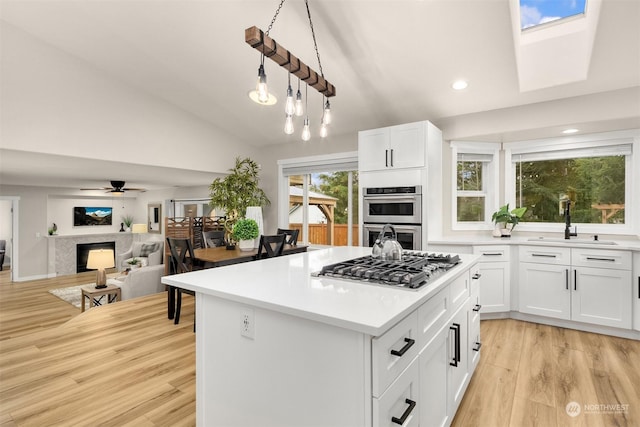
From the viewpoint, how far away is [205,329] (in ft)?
5.12

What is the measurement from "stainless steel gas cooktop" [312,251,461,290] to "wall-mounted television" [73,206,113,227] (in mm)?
9582

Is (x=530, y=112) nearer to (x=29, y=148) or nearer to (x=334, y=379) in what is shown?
(x=334, y=379)

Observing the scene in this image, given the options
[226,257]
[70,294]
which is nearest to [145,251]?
[70,294]

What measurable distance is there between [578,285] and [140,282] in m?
5.62

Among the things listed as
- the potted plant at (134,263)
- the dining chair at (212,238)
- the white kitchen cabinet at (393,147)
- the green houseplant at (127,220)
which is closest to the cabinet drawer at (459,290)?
the white kitchen cabinet at (393,147)

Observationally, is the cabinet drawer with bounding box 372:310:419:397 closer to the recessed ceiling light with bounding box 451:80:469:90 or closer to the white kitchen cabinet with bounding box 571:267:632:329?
the recessed ceiling light with bounding box 451:80:469:90

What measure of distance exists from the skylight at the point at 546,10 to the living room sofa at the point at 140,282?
5.56 metres

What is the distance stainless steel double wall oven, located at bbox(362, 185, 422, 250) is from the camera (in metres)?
3.78

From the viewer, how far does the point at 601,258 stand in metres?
3.24

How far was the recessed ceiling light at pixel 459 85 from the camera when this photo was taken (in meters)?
3.33

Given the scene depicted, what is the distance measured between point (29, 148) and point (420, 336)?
414cm

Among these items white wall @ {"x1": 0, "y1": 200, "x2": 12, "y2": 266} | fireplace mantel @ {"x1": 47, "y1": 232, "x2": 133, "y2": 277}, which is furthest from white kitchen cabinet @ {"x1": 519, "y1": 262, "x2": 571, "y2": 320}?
white wall @ {"x1": 0, "y1": 200, "x2": 12, "y2": 266}

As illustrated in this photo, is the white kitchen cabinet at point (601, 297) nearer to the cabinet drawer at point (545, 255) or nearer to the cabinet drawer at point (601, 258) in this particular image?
the cabinet drawer at point (601, 258)

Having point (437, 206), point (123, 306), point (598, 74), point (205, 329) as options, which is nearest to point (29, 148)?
Answer: point (123, 306)
